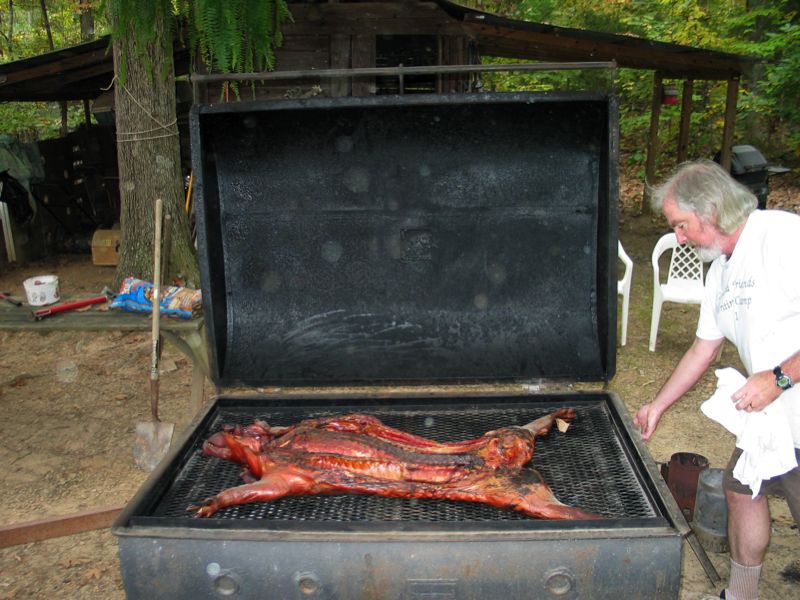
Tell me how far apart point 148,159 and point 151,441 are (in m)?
2.82

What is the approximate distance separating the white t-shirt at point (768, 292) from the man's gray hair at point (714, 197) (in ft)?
0.23

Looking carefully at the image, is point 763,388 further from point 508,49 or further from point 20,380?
point 508,49

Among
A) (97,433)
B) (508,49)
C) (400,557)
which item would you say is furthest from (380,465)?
(508,49)

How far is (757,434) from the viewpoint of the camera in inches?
105

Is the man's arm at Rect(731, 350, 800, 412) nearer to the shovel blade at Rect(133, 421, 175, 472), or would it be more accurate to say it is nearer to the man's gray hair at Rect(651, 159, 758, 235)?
the man's gray hair at Rect(651, 159, 758, 235)

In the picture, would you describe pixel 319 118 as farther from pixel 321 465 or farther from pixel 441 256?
pixel 321 465

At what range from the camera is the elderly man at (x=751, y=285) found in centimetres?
260

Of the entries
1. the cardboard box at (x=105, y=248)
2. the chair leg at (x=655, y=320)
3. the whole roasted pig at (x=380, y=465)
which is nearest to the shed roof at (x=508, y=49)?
the cardboard box at (x=105, y=248)

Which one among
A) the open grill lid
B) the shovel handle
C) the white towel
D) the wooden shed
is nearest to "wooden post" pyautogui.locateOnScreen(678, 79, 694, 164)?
the wooden shed

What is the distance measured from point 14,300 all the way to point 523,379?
3.59m

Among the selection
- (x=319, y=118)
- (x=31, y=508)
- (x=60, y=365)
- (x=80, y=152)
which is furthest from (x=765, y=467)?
(x=80, y=152)

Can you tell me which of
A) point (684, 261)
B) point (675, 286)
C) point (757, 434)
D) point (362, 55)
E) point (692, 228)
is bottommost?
point (675, 286)

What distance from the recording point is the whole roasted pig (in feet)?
8.49

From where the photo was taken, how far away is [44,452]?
16.7 ft
